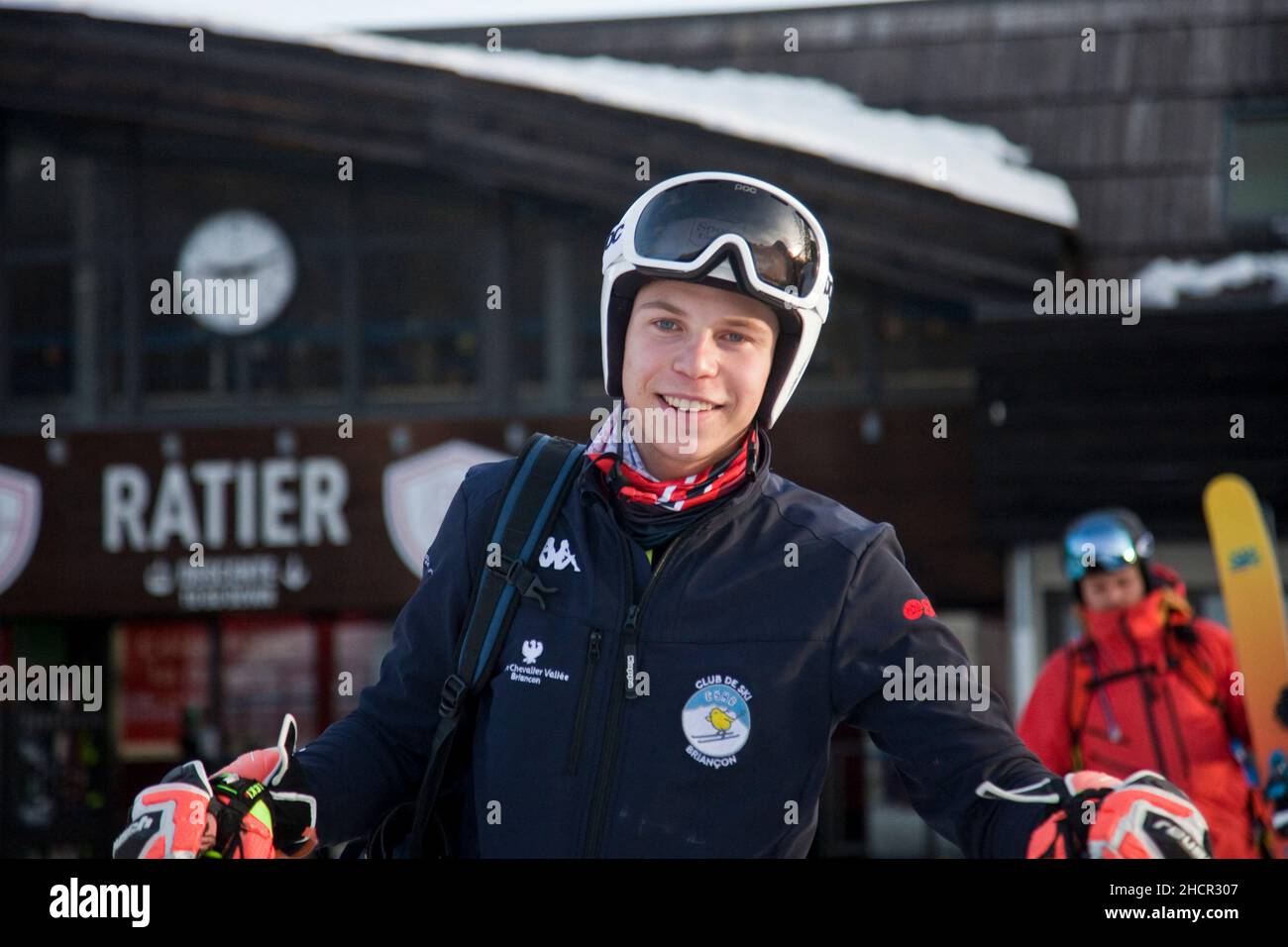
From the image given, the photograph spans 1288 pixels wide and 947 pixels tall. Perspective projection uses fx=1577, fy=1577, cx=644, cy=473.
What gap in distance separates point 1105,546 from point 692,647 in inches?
164

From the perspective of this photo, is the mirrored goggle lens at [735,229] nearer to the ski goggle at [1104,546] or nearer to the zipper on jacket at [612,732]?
the zipper on jacket at [612,732]

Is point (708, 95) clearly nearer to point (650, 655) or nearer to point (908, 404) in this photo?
point (908, 404)

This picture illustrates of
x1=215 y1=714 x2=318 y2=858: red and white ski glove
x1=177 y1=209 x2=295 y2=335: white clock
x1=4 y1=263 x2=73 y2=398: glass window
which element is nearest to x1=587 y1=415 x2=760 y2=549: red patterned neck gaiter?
x1=215 y1=714 x2=318 y2=858: red and white ski glove

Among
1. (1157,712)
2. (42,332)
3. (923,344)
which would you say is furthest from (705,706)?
(42,332)

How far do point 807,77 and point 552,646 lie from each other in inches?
407

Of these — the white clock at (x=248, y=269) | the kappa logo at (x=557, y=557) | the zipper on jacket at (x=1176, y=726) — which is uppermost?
the white clock at (x=248, y=269)

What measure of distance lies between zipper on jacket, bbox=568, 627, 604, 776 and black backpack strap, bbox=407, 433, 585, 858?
10 cm

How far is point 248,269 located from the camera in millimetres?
12164

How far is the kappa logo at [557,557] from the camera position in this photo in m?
2.44

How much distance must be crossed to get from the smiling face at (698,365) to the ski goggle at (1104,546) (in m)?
3.95

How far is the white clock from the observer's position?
1211 centimetres

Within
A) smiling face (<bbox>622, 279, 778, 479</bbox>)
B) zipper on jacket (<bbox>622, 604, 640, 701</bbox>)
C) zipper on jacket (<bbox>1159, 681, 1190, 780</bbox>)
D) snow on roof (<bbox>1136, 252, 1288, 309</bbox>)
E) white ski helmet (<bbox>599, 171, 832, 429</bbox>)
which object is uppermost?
snow on roof (<bbox>1136, 252, 1288, 309</bbox>)

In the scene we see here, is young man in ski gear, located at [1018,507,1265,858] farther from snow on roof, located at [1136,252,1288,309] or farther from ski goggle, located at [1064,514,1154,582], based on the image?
snow on roof, located at [1136,252,1288,309]

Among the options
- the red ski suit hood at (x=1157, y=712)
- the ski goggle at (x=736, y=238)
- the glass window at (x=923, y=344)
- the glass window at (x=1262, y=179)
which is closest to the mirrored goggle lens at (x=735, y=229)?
the ski goggle at (x=736, y=238)
